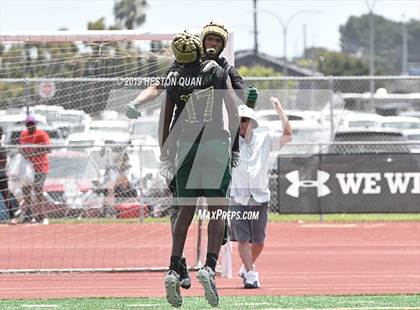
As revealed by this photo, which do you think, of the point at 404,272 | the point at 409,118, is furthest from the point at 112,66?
the point at 409,118

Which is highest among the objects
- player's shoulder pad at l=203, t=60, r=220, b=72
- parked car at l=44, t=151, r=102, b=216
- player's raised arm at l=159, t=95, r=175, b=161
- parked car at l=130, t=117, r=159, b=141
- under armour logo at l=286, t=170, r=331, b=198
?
player's shoulder pad at l=203, t=60, r=220, b=72

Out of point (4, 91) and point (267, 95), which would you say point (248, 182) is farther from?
point (267, 95)

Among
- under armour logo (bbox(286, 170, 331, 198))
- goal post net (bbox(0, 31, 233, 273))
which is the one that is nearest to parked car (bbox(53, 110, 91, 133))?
goal post net (bbox(0, 31, 233, 273))

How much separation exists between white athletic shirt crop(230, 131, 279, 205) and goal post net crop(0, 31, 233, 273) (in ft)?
4.49

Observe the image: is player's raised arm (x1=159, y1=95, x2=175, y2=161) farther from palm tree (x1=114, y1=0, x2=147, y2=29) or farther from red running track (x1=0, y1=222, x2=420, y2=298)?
palm tree (x1=114, y1=0, x2=147, y2=29)

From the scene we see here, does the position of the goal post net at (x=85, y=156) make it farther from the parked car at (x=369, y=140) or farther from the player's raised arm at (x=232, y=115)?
the player's raised arm at (x=232, y=115)

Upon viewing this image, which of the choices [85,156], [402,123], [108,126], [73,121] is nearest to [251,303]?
[85,156]

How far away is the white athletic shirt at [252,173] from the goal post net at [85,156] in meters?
1.37

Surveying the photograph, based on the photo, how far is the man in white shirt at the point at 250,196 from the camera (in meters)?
13.7

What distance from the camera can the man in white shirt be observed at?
13719mm

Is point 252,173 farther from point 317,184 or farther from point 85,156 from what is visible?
point 317,184

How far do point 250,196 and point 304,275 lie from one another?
187 cm

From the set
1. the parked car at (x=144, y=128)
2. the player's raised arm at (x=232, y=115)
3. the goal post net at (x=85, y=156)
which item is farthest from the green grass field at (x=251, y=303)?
the parked car at (x=144, y=128)

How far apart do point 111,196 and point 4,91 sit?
312 cm
